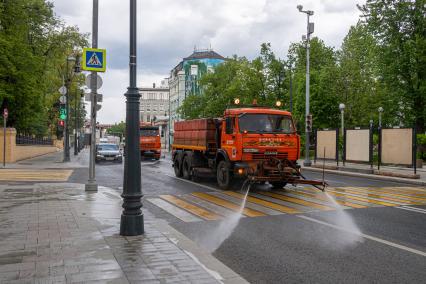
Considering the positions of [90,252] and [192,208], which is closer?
[90,252]

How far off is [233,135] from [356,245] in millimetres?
7558

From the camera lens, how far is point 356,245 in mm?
6914

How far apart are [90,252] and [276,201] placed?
6.80 metres

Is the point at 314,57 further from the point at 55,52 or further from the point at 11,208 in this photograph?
the point at 11,208

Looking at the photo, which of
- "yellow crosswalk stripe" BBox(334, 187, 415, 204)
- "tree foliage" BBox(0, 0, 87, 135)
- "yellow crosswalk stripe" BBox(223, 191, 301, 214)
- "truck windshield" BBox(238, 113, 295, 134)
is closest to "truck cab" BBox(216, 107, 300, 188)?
"truck windshield" BBox(238, 113, 295, 134)

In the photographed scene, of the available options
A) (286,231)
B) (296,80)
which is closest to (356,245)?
(286,231)

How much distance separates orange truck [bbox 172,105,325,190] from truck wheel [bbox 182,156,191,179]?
1.87 metres

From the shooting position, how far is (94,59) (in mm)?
12539

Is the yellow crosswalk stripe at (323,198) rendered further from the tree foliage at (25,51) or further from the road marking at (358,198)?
the tree foliage at (25,51)

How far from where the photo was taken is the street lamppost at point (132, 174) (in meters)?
7.10

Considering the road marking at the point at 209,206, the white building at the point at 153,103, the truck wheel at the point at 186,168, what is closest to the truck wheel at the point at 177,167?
the truck wheel at the point at 186,168

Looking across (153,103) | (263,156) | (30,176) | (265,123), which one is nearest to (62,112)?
(30,176)

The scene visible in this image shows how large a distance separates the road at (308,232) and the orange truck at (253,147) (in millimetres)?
701

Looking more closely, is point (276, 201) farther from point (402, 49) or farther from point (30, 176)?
point (402, 49)
